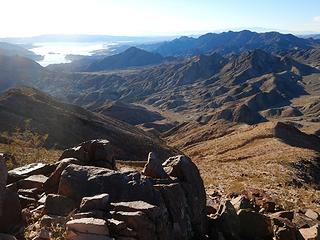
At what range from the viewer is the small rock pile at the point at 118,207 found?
47.3 feet

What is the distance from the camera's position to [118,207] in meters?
15.2

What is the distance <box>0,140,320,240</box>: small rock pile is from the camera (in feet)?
47.3

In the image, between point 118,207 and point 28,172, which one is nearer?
point 118,207

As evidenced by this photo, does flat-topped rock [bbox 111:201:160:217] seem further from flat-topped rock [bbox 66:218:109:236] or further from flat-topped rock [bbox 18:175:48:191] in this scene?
flat-topped rock [bbox 18:175:48:191]

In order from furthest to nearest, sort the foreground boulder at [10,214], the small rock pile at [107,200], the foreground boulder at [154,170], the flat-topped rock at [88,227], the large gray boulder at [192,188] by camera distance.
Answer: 1. the foreground boulder at [154,170]
2. the large gray boulder at [192,188]
3. the foreground boulder at [10,214]
4. the small rock pile at [107,200]
5. the flat-topped rock at [88,227]

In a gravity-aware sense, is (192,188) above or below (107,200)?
below

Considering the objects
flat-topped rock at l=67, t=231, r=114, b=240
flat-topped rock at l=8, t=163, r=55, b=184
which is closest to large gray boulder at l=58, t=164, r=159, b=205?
flat-topped rock at l=67, t=231, r=114, b=240

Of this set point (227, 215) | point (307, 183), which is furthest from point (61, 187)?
point (307, 183)

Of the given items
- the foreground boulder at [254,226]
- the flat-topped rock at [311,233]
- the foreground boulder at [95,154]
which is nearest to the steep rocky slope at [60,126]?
→ the foreground boulder at [95,154]

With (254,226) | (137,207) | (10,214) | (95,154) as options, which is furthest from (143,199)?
(254,226)

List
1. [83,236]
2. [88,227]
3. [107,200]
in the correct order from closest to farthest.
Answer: [83,236] → [88,227] → [107,200]

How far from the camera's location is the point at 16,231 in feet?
50.3

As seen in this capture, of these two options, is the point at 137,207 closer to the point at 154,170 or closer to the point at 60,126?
the point at 154,170

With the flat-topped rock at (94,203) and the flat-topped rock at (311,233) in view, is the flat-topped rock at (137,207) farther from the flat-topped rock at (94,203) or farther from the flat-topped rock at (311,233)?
the flat-topped rock at (311,233)
